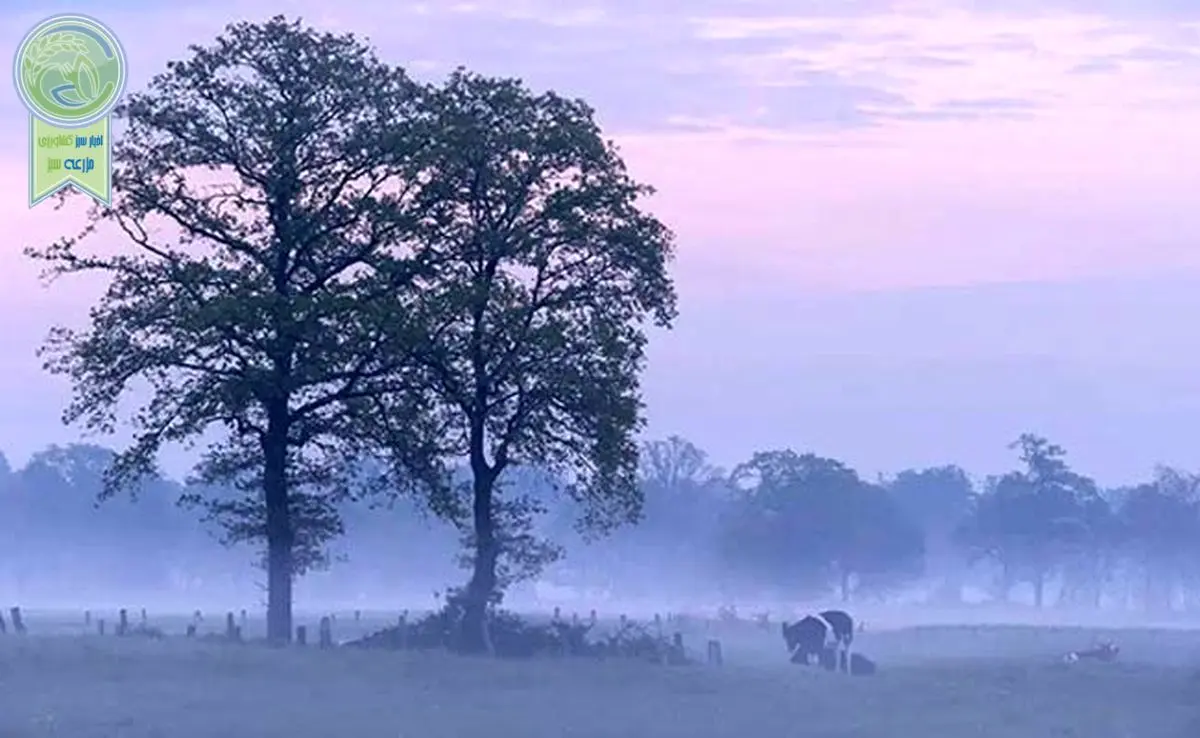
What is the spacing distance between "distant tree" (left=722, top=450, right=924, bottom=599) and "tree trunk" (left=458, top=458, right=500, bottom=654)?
334 feet

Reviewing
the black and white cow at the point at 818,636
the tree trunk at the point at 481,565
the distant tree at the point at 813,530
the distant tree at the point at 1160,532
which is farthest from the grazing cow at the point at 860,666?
the distant tree at the point at 1160,532

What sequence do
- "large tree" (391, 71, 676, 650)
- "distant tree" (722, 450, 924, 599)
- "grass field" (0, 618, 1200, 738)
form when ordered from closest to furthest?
"grass field" (0, 618, 1200, 738) < "large tree" (391, 71, 676, 650) < "distant tree" (722, 450, 924, 599)

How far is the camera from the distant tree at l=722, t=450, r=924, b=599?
165 meters

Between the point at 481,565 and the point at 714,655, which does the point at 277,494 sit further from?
the point at 714,655

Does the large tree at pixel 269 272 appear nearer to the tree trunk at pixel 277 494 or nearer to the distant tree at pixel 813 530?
the tree trunk at pixel 277 494

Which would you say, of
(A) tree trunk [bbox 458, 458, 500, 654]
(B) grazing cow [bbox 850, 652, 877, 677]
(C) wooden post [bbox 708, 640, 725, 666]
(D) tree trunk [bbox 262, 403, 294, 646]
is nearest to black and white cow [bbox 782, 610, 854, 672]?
(B) grazing cow [bbox 850, 652, 877, 677]

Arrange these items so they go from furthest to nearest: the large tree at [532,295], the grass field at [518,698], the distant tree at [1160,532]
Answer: the distant tree at [1160,532]
the large tree at [532,295]
the grass field at [518,698]

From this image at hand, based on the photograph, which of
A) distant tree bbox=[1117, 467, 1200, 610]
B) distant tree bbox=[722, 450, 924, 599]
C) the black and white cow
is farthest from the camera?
distant tree bbox=[1117, 467, 1200, 610]

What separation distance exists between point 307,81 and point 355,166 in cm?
262

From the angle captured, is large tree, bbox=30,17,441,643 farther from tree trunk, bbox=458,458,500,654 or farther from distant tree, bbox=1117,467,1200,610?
distant tree, bbox=1117,467,1200,610

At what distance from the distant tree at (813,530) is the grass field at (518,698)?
99681 mm

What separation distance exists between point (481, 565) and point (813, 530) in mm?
102605

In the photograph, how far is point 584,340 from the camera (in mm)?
61281

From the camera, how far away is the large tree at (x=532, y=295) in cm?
6112
